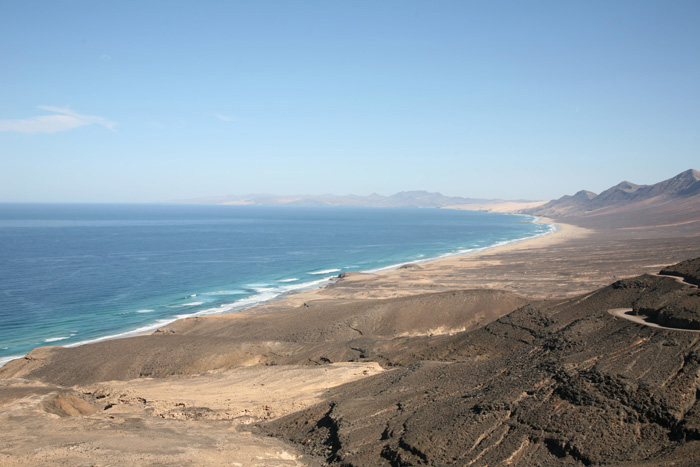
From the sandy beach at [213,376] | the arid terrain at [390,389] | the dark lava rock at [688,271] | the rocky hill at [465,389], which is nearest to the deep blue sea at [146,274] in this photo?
the sandy beach at [213,376]

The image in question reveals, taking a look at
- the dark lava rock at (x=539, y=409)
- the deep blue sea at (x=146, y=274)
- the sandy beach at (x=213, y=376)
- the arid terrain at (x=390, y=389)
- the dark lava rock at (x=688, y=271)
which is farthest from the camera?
the deep blue sea at (x=146, y=274)

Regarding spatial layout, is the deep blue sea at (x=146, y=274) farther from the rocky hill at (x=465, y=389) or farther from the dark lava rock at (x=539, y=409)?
the dark lava rock at (x=539, y=409)

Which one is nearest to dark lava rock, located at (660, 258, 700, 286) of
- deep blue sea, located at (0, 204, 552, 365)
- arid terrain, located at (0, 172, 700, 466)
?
arid terrain, located at (0, 172, 700, 466)

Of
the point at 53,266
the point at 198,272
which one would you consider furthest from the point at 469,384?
the point at 53,266

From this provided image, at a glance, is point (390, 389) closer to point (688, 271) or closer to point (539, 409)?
point (539, 409)

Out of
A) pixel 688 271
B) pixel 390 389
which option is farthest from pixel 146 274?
pixel 688 271

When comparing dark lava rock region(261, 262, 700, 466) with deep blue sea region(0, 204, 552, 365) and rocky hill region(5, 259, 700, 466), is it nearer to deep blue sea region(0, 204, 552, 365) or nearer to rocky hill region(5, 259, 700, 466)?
rocky hill region(5, 259, 700, 466)
